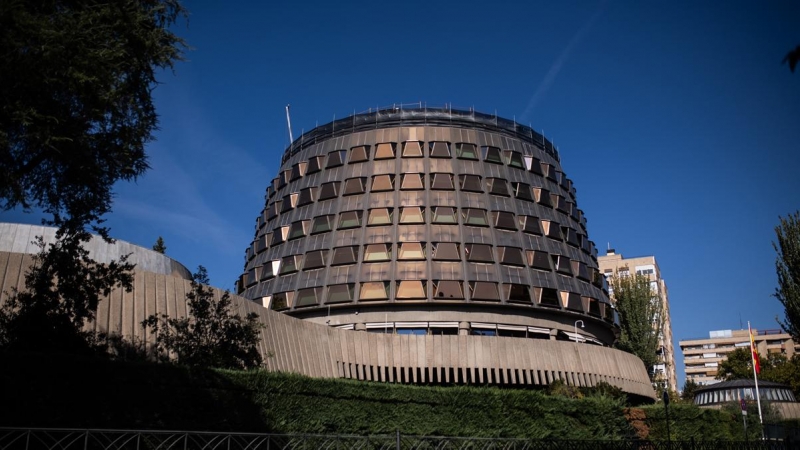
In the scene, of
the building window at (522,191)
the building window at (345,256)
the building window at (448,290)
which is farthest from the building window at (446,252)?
the building window at (522,191)

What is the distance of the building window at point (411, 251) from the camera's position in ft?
181

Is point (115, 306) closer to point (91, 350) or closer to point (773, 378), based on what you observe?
point (91, 350)

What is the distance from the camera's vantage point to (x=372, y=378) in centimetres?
4509

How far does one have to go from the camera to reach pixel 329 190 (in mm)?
60688

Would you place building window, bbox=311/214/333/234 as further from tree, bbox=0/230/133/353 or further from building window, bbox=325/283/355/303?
tree, bbox=0/230/133/353

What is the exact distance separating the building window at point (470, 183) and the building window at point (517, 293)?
8.92 m

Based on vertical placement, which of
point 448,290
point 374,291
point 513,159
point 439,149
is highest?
point 439,149

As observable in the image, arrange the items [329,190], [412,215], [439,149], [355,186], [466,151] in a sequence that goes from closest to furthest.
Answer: [412,215] < [355,186] < [439,149] < [329,190] < [466,151]

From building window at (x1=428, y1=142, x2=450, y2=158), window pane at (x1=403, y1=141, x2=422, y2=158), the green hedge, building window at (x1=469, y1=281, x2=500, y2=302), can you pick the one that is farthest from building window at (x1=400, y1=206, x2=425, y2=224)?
the green hedge

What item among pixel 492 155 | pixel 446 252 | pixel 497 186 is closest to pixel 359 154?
Result: pixel 492 155

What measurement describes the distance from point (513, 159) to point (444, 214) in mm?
9490

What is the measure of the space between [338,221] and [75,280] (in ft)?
120

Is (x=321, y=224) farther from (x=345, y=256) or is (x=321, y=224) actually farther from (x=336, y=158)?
(x=336, y=158)

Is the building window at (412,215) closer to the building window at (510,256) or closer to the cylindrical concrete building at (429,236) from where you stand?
the cylindrical concrete building at (429,236)
